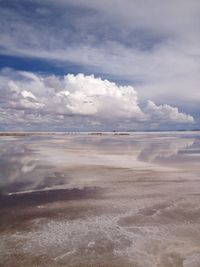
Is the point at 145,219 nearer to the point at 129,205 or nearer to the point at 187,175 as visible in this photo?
the point at 129,205

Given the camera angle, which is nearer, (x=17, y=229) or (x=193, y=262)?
(x=193, y=262)

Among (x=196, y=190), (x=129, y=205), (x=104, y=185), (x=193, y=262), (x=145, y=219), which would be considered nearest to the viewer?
(x=193, y=262)

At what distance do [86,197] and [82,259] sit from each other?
661cm

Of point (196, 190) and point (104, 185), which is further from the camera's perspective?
point (104, 185)

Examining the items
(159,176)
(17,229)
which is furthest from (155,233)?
(159,176)

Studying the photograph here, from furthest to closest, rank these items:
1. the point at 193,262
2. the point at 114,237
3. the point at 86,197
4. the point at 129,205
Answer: the point at 86,197 → the point at 129,205 → the point at 114,237 → the point at 193,262

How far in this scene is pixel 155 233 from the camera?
33.9ft

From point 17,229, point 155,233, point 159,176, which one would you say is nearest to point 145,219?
point 155,233

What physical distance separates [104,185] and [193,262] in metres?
9.90

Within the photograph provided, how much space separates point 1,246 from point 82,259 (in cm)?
269

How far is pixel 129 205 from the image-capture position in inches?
538

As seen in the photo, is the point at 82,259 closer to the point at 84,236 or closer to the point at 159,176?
the point at 84,236

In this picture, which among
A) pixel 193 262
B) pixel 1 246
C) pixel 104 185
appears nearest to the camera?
pixel 193 262

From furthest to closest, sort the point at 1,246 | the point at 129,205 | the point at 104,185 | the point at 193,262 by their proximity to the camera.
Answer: the point at 104,185, the point at 129,205, the point at 1,246, the point at 193,262
